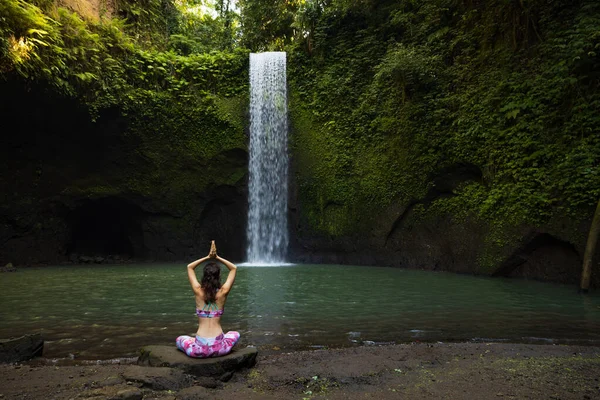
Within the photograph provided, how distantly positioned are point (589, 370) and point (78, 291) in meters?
8.38

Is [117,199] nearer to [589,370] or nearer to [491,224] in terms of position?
[491,224]

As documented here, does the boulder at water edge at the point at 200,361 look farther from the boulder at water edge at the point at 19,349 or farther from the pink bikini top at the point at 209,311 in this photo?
the boulder at water edge at the point at 19,349

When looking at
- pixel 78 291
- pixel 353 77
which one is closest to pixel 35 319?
pixel 78 291

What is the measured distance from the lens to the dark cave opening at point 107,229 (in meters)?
→ 16.3

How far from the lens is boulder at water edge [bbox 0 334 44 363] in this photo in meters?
3.80

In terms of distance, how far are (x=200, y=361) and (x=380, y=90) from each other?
12797 millimetres

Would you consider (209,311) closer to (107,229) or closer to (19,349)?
(19,349)

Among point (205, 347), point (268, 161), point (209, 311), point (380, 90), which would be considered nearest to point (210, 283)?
point (209, 311)

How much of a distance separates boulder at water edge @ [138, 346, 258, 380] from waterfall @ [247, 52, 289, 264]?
1172 centimetres

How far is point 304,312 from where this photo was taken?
237 inches

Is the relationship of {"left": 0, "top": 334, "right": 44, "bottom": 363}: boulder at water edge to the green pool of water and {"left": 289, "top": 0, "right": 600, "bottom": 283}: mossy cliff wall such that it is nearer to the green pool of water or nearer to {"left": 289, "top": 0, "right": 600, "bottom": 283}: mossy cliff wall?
the green pool of water

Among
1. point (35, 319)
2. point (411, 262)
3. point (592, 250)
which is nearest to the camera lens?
point (35, 319)

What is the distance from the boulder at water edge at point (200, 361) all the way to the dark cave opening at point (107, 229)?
14.0 metres

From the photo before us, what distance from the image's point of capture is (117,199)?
53.3 feet
